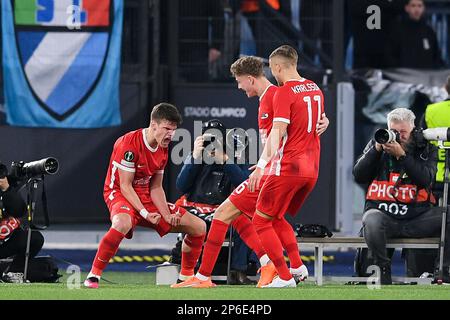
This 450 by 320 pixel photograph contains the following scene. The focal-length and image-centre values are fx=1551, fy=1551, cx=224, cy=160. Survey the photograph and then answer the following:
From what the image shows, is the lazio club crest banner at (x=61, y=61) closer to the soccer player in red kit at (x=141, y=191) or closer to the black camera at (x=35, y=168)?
the black camera at (x=35, y=168)

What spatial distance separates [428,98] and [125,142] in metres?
7.22

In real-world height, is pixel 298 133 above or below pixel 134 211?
above

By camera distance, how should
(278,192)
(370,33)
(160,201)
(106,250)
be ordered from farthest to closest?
(370,33) → (160,201) → (106,250) → (278,192)

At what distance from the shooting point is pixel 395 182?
1323 cm

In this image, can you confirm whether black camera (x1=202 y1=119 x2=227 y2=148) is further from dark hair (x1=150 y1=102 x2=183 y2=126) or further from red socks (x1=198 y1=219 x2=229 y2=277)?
red socks (x1=198 y1=219 x2=229 y2=277)

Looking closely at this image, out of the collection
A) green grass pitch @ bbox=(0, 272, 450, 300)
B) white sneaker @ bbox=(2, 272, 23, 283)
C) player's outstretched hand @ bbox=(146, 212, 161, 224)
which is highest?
player's outstretched hand @ bbox=(146, 212, 161, 224)

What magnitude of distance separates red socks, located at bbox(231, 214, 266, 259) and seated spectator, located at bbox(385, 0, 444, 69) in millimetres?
6386

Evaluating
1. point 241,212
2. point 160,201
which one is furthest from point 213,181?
point 241,212

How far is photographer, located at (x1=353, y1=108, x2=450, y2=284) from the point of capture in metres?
13.1

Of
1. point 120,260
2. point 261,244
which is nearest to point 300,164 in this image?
point 261,244

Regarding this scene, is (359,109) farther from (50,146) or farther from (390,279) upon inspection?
(390,279)

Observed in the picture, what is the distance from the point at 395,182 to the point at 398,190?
0.07 m

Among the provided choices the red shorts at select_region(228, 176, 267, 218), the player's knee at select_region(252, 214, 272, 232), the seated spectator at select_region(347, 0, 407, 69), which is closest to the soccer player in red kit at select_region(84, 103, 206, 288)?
the red shorts at select_region(228, 176, 267, 218)

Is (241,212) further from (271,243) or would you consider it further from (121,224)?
(121,224)
